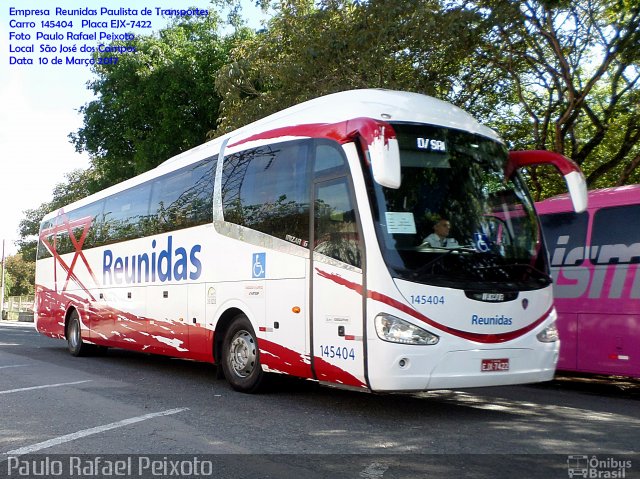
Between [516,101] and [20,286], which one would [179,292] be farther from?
[20,286]

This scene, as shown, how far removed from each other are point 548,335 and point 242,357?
3809 millimetres

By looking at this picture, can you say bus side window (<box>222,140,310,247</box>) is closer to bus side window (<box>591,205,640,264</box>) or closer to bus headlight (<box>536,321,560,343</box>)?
bus headlight (<box>536,321,560,343</box>)

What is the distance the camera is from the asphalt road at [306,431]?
5.50 metres

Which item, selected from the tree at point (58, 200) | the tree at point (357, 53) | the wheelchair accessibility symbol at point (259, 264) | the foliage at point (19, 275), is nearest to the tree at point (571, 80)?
the tree at point (357, 53)

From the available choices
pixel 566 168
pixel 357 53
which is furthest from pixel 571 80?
pixel 566 168

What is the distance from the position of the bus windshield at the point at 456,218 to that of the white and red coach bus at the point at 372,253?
1 centimetres

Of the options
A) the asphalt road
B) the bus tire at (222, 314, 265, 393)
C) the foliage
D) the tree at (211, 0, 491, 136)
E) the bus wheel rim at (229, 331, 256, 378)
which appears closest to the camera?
the asphalt road

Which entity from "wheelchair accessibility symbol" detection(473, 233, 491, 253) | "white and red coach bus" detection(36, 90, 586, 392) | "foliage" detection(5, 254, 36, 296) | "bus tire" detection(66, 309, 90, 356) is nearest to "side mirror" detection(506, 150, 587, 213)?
"white and red coach bus" detection(36, 90, 586, 392)

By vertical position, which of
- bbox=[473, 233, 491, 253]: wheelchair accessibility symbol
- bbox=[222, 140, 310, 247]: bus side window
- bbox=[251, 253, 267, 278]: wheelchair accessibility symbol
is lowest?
bbox=[251, 253, 267, 278]: wheelchair accessibility symbol

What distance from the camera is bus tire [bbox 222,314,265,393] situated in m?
9.14

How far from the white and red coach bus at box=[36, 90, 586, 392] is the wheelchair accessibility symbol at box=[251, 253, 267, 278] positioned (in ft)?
0.08

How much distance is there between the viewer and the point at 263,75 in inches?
705

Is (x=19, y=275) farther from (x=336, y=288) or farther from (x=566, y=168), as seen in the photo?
(x=566, y=168)

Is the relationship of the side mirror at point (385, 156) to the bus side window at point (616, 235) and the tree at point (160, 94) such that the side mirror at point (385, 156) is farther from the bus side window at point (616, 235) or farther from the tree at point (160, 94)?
the tree at point (160, 94)
